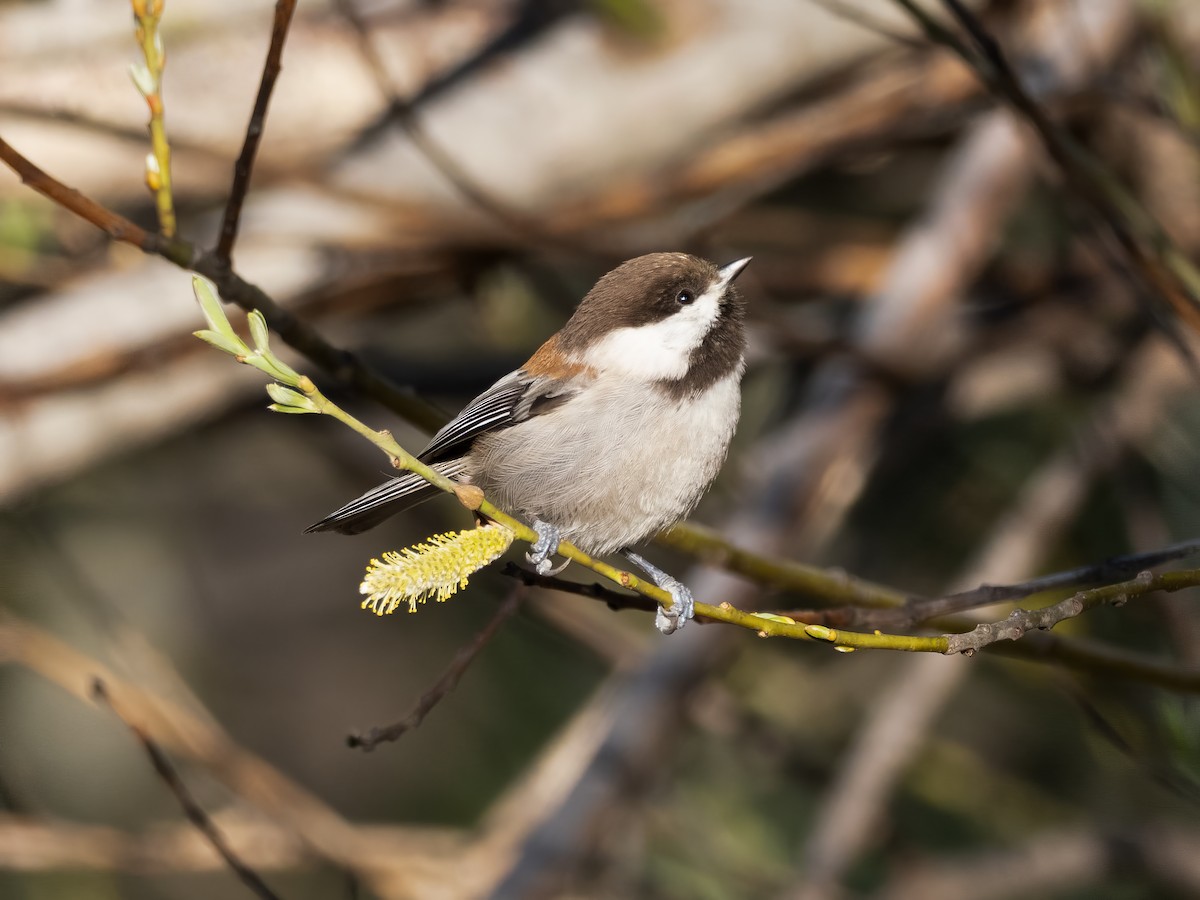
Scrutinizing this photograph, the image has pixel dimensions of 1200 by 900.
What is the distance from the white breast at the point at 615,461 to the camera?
2734 mm

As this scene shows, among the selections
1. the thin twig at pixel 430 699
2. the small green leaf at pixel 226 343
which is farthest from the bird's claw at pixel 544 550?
the small green leaf at pixel 226 343

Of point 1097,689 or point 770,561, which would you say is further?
point 1097,689

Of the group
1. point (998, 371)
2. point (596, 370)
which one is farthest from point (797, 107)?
point (596, 370)

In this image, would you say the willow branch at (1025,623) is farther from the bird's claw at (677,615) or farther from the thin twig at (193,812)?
the thin twig at (193,812)

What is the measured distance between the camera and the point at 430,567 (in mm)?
1670

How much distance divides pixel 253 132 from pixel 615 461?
111 centimetres

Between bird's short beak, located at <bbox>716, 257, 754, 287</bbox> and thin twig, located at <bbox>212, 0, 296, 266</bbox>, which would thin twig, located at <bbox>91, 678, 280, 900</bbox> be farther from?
bird's short beak, located at <bbox>716, 257, 754, 287</bbox>

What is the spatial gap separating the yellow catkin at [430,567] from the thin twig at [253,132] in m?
0.67

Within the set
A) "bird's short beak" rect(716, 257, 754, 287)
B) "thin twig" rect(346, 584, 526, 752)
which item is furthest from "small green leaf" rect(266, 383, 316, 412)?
"bird's short beak" rect(716, 257, 754, 287)

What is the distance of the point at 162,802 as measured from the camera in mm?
6453

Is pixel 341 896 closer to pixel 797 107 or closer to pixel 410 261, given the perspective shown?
pixel 410 261

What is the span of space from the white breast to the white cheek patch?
73 mm

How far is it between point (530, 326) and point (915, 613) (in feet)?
11.0

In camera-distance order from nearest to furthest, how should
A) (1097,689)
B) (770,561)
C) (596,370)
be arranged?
(770,561) < (596,370) < (1097,689)
